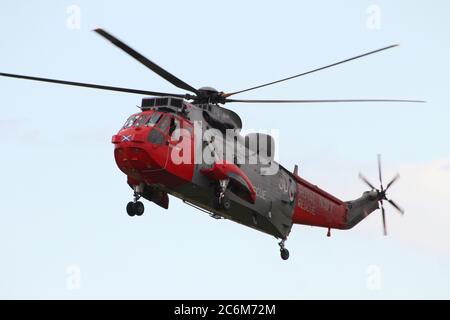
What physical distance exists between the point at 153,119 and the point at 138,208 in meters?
3.51

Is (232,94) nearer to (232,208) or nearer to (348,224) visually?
(232,208)

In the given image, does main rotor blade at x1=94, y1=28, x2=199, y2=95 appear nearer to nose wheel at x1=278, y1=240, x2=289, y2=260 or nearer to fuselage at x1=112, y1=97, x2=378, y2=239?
fuselage at x1=112, y1=97, x2=378, y2=239

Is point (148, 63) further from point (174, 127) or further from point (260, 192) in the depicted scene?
point (260, 192)

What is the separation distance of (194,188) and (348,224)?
1311 centimetres

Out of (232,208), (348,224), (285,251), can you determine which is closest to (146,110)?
(232,208)

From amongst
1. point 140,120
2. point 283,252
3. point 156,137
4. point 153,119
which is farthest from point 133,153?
point 283,252

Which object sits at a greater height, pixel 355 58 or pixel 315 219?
pixel 355 58

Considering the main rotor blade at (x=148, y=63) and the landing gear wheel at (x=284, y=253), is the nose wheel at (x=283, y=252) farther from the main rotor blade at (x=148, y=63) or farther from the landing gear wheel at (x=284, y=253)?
the main rotor blade at (x=148, y=63)

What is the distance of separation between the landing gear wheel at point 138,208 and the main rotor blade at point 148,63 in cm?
505

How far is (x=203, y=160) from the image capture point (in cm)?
3025

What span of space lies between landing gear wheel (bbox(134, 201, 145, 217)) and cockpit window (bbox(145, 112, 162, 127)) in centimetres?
322

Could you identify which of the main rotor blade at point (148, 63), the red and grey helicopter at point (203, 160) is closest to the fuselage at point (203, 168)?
the red and grey helicopter at point (203, 160)

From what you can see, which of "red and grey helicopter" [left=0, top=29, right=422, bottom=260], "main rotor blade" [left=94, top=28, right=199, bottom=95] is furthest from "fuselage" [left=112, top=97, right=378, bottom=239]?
"main rotor blade" [left=94, top=28, right=199, bottom=95]

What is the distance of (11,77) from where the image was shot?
26125 mm
